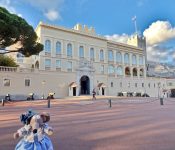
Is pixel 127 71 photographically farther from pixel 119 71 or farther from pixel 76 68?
pixel 76 68

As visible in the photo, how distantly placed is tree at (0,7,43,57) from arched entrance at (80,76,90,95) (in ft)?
52.0

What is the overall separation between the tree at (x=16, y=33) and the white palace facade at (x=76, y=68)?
6.64 meters

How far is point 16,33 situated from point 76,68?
1810 centimetres

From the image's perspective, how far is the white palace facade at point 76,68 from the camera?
33375 mm

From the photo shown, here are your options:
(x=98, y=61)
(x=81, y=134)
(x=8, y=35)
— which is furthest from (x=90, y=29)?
(x=81, y=134)

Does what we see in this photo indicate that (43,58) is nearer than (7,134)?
No

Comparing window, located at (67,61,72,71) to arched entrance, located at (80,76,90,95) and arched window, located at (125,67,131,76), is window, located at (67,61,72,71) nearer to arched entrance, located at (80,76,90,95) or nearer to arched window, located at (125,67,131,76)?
arched entrance, located at (80,76,90,95)

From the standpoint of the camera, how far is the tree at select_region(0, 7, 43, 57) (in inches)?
882

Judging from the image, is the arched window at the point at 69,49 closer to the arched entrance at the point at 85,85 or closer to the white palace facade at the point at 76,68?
the white palace facade at the point at 76,68

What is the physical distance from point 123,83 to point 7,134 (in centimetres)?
4202

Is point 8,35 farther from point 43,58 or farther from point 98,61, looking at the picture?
point 98,61

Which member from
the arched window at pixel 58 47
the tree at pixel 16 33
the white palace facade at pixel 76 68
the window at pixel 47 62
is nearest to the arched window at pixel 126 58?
the white palace facade at pixel 76 68

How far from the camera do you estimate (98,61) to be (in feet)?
144

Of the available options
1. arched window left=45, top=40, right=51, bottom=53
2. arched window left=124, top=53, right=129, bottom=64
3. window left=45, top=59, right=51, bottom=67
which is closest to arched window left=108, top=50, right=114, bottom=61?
arched window left=124, top=53, right=129, bottom=64
